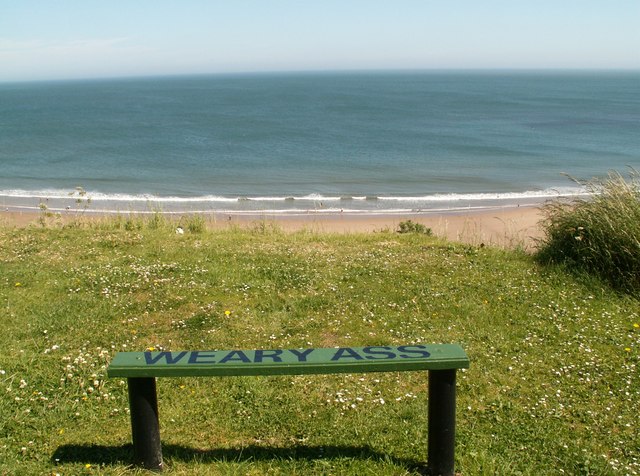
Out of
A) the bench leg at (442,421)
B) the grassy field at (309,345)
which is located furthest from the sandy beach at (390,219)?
the bench leg at (442,421)

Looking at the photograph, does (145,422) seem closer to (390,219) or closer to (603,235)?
(603,235)

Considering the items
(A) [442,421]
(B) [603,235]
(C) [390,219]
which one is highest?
(B) [603,235]

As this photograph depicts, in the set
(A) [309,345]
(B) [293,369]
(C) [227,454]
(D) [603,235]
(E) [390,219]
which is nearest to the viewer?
(B) [293,369]

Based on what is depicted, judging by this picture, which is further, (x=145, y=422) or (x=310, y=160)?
(x=310, y=160)

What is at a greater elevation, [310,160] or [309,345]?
[309,345]

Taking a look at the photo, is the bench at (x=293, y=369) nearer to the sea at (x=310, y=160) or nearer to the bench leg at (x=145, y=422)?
the bench leg at (x=145, y=422)

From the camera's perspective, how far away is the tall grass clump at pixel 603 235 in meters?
9.95

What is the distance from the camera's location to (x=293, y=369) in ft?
15.5

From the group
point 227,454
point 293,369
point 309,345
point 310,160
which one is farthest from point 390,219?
point 293,369

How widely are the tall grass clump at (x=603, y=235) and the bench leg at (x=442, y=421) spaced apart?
20.1 feet

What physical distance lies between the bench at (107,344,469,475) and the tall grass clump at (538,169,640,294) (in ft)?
20.2

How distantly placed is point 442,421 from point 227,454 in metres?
1.94

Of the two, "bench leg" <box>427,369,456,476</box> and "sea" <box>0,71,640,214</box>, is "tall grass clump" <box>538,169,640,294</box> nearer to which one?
"sea" <box>0,71,640,214</box>

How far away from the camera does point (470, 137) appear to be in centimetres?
5256
